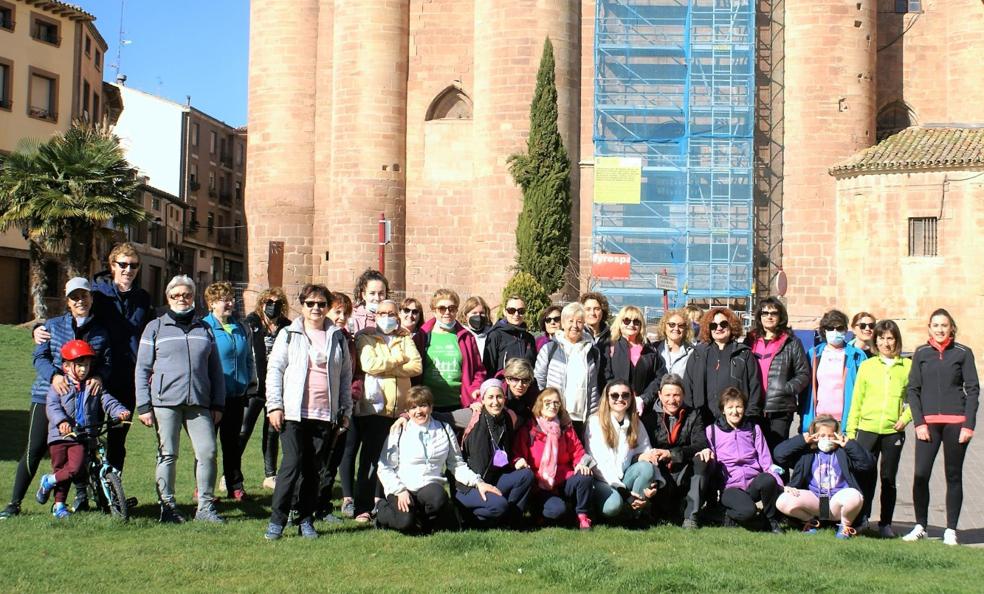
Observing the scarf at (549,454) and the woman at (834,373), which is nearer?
the scarf at (549,454)

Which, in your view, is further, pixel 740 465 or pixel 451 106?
pixel 451 106

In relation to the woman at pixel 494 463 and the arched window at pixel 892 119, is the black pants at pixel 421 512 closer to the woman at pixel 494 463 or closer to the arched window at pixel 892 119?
the woman at pixel 494 463

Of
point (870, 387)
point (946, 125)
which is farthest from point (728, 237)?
point (870, 387)

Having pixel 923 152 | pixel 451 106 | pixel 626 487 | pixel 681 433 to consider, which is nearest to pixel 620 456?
pixel 626 487

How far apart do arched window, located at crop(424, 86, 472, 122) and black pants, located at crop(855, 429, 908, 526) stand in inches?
1022

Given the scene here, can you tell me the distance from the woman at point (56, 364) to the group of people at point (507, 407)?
2 centimetres

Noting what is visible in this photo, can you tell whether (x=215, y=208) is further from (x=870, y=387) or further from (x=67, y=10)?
(x=870, y=387)

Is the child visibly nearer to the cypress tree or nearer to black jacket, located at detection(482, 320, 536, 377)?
black jacket, located at detection(482, 320, 536, 377)

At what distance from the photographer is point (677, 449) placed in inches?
407

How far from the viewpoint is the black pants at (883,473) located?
1011cm

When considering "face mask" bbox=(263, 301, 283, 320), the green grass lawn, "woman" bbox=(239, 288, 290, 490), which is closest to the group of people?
"woman" bbox=(239, 288, 290, 490)

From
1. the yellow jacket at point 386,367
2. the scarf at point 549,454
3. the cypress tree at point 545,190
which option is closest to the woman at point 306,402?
the yellow jacket at point 386,367

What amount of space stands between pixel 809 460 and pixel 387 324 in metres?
3.59

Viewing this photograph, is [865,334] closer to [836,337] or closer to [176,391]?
[836,337]
